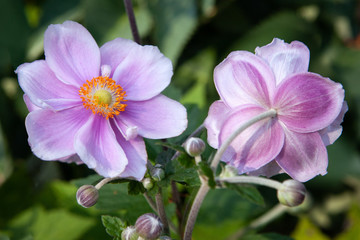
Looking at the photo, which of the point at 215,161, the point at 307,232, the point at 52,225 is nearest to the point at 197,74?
the point at 307,232

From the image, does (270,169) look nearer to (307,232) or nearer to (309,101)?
(309,101)

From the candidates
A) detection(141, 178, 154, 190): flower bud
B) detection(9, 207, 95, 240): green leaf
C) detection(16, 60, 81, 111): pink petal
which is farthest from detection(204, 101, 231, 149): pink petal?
detection(9, 207, 95, 240): green leaf

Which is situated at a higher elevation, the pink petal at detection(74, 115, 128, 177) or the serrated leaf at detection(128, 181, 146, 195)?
the pink petal at detection(74, 115, 128, 177)

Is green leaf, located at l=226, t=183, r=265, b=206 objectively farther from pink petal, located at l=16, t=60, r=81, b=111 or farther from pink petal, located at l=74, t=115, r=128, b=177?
pink petal, located at l=16, t=60, r=81, b=111

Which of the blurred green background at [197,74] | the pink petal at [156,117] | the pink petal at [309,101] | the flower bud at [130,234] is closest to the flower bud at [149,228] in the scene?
the flower bud at [130,234]

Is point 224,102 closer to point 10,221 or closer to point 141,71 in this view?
point 141,71

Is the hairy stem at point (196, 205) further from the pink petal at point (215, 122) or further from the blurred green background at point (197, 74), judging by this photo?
the blurred green background at point (197, 74)
